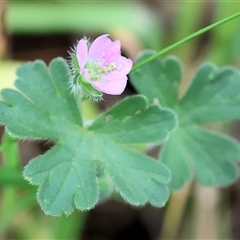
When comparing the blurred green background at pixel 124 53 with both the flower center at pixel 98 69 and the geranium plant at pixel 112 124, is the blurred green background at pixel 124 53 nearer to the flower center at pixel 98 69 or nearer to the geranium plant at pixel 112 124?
the geranium plant at pixel 112 124

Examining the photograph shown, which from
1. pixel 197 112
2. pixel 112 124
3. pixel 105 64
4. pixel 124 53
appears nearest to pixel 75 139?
pixel 112 124

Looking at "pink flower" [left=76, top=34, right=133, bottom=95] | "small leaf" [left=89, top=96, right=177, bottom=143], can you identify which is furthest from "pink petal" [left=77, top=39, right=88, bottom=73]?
"small leaf" [left=89, top=96, right=177, bottom=143]

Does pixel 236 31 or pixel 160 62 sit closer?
pixel 160 62

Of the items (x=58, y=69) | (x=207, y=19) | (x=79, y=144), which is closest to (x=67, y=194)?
(x=79, y=144)

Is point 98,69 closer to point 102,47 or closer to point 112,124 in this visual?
point 102,47

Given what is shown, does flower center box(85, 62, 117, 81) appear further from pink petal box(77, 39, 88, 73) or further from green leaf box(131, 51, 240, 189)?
green leaf box(131, 51, 240, 189)

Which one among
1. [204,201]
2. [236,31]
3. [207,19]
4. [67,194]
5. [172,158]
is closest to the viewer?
[67,194]

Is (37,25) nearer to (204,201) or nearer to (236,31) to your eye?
(236,31)
